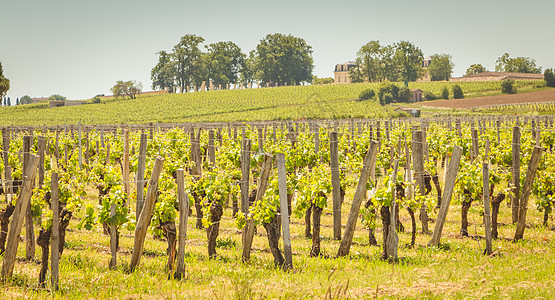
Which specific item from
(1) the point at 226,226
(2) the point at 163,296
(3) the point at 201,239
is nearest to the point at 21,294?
(2) the point at 163,296

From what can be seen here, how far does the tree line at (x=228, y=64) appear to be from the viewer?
4409 inches

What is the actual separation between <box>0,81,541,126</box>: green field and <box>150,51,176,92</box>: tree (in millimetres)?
17229

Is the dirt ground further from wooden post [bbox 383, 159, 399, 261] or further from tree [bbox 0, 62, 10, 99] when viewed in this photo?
wooden post [bbox 383, 159, 399, 261]

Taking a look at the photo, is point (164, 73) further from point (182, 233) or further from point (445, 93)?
point (182, 233)

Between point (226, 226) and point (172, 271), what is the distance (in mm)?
4739

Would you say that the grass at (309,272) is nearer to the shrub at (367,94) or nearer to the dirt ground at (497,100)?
the dirt ground at (497,100)

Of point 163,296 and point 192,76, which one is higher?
point 192,76

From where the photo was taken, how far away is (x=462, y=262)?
8492 mm

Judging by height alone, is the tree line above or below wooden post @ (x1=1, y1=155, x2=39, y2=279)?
above

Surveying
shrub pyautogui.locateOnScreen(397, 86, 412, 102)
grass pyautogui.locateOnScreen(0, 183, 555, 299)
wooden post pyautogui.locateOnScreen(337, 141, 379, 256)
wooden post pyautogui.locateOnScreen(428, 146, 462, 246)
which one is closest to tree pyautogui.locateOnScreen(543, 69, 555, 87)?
shrub pyautogui.locateOnScreen(397, 86, 412, 102)

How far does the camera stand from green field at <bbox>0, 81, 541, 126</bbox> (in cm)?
7369

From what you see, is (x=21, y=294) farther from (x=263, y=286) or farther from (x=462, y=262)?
(x=462, y=262)

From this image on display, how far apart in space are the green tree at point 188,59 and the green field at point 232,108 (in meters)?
14.0

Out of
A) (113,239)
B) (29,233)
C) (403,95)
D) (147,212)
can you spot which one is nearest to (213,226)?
(147,212)
